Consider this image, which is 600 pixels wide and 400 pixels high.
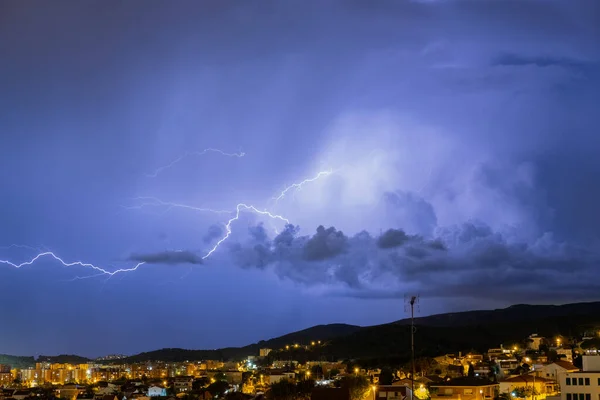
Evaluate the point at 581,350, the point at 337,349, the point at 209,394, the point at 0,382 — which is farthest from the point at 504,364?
the point at 0,382

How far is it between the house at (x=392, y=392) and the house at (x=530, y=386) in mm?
5887

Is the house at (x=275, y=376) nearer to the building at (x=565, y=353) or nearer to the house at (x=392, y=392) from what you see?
the house at (x=392, y=392)

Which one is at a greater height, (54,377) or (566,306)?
(566,306)

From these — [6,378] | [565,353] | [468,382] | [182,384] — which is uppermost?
[565,353]

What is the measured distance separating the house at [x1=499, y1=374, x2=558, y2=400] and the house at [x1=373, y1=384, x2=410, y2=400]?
19.3 ft

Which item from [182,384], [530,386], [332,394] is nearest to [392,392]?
[332,394]

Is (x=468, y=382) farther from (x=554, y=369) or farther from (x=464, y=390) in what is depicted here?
(x=554, y=369)

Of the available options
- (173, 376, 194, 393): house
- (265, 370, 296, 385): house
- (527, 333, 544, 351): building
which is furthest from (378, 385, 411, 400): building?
(173, 376, 194, 393): house

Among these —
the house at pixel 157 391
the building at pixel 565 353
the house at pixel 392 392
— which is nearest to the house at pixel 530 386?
the house at pixel 392 392

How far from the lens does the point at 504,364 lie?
5475cm

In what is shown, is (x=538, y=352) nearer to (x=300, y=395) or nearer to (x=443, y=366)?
(x=443, y=366)

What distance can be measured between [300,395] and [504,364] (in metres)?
18.0

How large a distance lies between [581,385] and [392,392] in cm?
1354

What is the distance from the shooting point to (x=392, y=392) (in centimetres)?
4369
